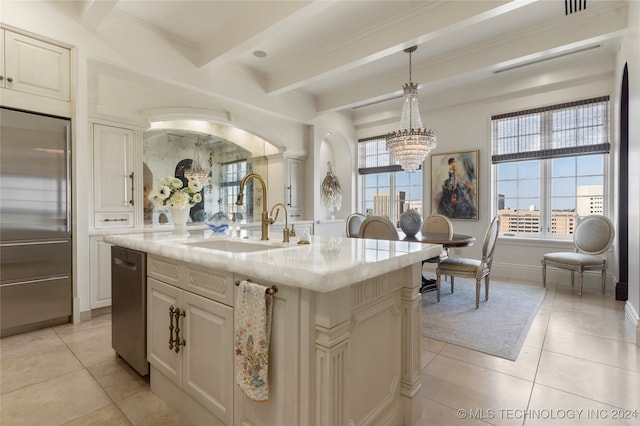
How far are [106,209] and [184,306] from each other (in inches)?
103

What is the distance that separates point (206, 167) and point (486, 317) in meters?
4.34

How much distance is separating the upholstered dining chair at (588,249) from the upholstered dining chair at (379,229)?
2473 mm

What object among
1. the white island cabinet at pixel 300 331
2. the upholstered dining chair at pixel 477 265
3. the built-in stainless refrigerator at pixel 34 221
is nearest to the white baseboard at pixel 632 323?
the upholstered dining chair at pixel 477 265

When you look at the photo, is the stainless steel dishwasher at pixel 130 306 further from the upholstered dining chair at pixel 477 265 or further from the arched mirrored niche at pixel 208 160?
the upholstered dining chair at pixel 477 265

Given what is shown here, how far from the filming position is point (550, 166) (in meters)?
5.06

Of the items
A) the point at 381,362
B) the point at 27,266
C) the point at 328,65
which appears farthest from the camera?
the point at 328,65

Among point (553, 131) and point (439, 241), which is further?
point (553, 131)

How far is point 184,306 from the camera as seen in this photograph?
171 cm

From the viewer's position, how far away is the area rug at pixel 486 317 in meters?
2.74

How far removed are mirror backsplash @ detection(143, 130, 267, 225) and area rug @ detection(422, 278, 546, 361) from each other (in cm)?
341

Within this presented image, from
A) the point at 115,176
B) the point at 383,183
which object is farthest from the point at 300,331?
the point at 383,183

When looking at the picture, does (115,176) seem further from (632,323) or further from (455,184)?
(632,323)

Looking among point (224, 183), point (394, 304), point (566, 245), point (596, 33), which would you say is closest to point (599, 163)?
point (566, 245)

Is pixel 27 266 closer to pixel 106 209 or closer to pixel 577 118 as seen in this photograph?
pixel 106 209
